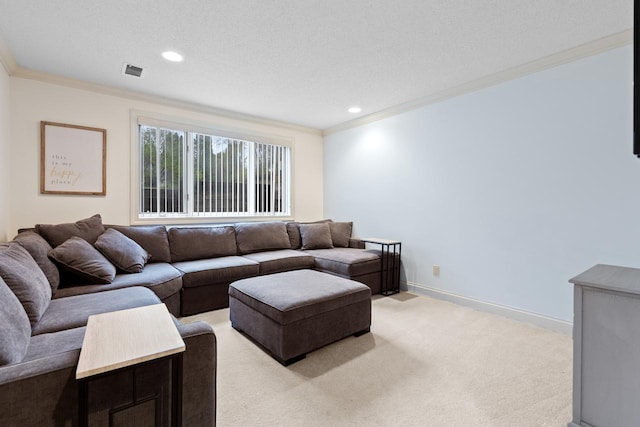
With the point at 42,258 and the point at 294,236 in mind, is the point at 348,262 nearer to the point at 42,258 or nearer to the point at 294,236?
the point at 294,236

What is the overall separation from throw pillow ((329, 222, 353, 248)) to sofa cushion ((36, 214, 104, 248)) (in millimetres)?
2917

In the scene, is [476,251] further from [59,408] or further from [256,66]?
[59,408]

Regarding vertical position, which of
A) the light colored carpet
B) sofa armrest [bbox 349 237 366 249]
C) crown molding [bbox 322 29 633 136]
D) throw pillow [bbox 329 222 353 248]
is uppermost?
crown molding [bbox 322 29 633 136]

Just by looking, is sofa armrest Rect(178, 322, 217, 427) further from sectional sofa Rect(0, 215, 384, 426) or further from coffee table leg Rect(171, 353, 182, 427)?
coffee table leg Rect(171, 353, 182, 427)

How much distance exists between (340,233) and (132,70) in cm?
324

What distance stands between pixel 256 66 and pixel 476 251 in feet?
9.68

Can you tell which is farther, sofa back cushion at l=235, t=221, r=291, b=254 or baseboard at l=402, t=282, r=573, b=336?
sofa back cushion at l=235, t=221, r=291, b=254

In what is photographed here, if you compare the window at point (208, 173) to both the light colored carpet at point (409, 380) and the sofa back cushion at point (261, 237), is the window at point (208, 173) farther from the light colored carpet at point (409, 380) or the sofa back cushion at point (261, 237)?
the light colored carpet at point (409, 380)

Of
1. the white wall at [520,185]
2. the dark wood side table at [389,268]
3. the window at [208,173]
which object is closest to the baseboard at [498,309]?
the white wall at [520,185]

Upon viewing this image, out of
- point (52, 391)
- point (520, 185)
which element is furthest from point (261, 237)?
point (52, 391)

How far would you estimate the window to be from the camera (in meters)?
3.70

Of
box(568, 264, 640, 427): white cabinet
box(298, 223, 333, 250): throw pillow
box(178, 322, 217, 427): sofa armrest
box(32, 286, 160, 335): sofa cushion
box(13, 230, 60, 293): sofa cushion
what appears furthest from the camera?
box(298, 223, 333, 250): throw pillow

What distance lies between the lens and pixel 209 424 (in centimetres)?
125

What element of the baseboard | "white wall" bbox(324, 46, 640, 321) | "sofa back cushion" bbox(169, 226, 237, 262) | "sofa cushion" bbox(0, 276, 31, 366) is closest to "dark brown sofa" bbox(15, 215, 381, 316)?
"sofa back cushion" bbox(169, 226, 237, 262)
